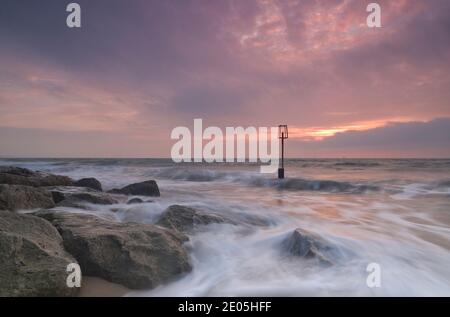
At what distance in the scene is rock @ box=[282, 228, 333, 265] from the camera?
4797 mm

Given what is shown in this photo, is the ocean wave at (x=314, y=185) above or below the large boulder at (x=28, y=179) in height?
below

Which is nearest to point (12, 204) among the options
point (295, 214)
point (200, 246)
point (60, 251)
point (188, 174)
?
point (60, 251)

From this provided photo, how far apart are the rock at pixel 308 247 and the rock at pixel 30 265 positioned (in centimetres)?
318

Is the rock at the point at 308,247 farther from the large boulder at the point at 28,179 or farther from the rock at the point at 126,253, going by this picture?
the large boulder at the point at 28,179

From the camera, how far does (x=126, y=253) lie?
3.87 m

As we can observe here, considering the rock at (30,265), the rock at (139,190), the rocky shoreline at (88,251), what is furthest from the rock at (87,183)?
the rock at (30,265)

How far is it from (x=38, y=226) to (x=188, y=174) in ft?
70.2

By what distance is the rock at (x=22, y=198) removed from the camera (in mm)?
6027

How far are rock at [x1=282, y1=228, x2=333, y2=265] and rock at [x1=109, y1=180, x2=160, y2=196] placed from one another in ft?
20.6

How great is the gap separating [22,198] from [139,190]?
4.38 metres

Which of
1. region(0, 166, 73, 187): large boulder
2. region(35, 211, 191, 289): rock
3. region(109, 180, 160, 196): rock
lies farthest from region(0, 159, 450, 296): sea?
region(0, 166, 73, 187): large boulder

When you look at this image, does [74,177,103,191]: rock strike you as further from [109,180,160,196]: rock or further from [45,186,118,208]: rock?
[45,186,118,208]: rock

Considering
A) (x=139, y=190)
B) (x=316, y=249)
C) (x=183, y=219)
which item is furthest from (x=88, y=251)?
(x=139, y=190)
